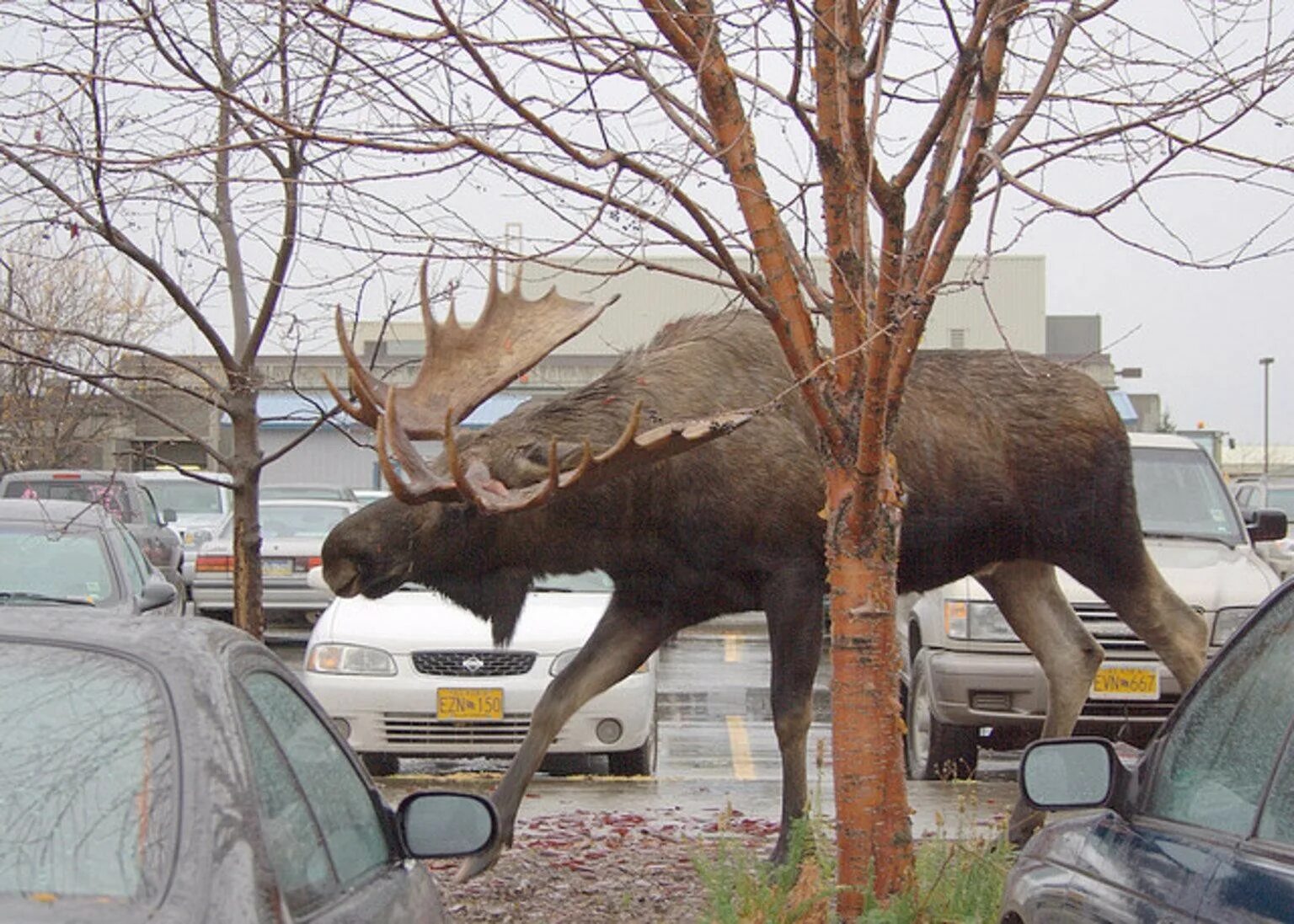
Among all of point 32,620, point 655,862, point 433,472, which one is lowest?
point 655,862

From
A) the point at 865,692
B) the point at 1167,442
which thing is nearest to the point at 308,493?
the point at 1167,442

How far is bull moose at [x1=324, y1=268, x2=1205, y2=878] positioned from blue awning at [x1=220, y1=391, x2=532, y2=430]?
334 millimetres

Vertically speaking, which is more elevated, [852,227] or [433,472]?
[852,227]

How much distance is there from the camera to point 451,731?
10781mm

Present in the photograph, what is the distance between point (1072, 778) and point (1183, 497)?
9016 millimetres

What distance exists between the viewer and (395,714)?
10719 millimetres

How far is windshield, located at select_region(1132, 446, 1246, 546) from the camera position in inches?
481

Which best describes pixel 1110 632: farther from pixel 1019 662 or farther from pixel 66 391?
pixel 66 391

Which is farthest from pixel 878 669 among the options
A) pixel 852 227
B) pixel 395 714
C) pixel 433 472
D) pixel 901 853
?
pixel 395 714

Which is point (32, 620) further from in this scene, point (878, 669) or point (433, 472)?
point (433, 472)

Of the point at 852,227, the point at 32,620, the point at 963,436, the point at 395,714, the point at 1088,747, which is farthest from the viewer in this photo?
the point at 395,714

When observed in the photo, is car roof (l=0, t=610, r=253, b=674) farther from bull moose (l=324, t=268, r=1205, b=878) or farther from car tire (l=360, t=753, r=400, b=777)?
car tire (l=360, t=753, r=400, b=777)

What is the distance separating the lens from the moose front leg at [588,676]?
26.0ft

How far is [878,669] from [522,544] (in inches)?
99.4
